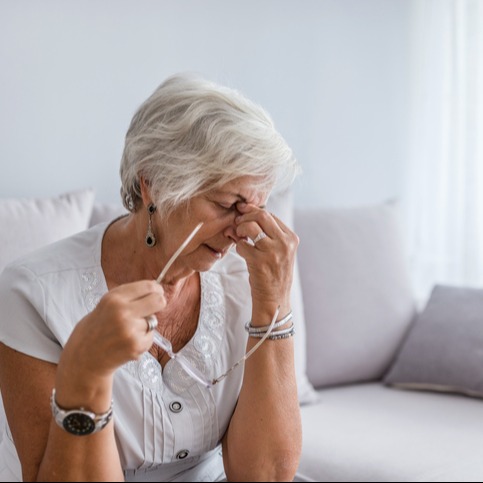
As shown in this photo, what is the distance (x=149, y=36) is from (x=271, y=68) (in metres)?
0.47

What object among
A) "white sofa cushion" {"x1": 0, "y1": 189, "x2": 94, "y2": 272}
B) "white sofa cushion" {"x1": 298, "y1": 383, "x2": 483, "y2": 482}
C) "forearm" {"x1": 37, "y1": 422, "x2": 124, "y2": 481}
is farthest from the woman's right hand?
"white sofa cushion" {"x1": 298, "y1": 383, "x2": 483, "y2": 482}

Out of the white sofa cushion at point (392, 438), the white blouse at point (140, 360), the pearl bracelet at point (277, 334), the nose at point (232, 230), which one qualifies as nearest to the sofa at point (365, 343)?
the white sofa cushion at point (392, 438)

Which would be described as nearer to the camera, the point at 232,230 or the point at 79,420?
the point at 79,420

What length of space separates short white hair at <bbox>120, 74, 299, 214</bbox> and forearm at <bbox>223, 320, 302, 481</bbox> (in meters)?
0.32

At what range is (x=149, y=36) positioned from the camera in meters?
2.40

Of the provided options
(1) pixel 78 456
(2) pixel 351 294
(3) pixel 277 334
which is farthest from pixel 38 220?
(2) pixel 351 294

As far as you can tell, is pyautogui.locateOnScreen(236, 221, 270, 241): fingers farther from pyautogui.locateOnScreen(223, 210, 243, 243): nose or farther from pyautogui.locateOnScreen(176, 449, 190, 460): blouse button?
pyautogui.locateOnScreen(176, 449, 190, 460): blouse button

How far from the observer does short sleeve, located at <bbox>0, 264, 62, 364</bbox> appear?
1.40 meters

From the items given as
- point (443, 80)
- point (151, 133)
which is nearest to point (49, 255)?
point (151, 133)

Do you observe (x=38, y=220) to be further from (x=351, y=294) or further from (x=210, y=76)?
(x=351, y=294)

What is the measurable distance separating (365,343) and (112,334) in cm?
152

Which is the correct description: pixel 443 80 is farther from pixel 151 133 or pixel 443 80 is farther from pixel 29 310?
pixel 29 310

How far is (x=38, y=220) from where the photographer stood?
77.2 inches

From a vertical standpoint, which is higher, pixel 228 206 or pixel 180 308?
pixel 228 206
